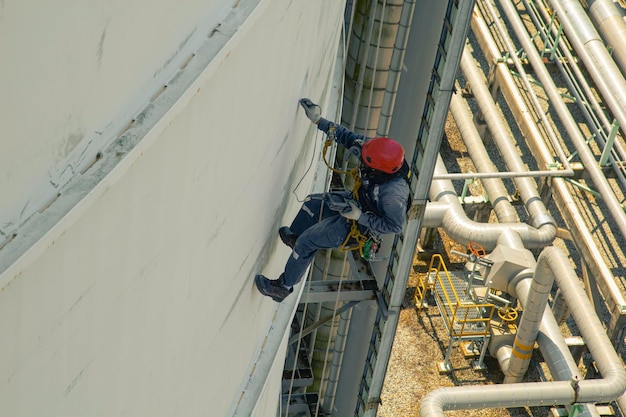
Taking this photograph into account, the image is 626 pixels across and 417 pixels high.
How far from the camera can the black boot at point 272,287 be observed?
5801mm

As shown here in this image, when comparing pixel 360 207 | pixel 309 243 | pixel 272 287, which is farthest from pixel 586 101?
pixel 272 287

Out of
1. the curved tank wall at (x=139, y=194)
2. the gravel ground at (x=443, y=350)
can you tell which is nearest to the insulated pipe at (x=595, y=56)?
the gravel ground at (x=443, y=350)

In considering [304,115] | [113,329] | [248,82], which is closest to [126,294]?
[113,329]

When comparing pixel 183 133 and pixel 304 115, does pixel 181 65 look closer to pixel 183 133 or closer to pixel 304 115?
pixel 183 133

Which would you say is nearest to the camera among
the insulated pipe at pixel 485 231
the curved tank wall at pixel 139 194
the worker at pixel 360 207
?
the curved tank wall at pixel 139 194

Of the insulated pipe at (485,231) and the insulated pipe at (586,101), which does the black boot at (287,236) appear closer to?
the insulated pipe at (485,231)

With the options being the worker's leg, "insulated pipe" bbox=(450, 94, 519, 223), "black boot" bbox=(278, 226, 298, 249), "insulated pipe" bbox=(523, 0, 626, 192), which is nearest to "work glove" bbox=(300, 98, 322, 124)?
"black boot" bbox=(278, 226, 298, 249)

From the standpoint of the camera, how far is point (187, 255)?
13.6 feet

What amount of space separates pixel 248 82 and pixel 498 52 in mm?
Answer: 17333

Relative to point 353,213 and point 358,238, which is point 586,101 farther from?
point 353,213

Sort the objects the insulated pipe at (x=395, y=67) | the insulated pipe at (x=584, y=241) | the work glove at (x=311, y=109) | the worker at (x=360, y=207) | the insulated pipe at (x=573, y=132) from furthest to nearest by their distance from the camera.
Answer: the insulated pipe at (x=573, y=132)
the insulated pipe at (x=584, y=241)
the insulated pipe at (x=395, y=67)
the worker at (x=360, y=207)
the work glove at (x=311, y=109)

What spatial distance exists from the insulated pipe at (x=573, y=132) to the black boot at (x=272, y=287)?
36.8 feet

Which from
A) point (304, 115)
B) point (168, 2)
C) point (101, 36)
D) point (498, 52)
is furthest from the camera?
point (498, 52)

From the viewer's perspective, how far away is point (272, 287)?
19.5 ft
